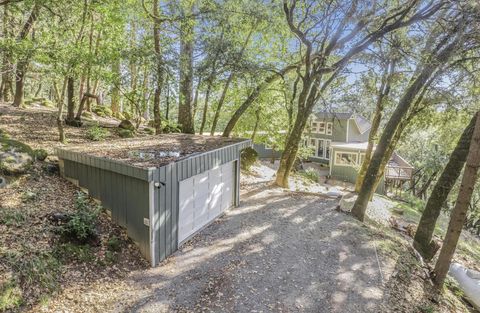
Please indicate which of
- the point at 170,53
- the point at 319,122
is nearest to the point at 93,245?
the point at 170,53

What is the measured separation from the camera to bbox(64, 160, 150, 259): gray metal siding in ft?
20.0

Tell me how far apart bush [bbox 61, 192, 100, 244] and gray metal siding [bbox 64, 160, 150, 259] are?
46 centimetres

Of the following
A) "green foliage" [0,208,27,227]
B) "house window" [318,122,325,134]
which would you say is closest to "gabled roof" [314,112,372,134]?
"house window" [318,122,325,134]

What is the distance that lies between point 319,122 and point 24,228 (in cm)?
2336

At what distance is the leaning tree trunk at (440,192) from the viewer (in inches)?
315

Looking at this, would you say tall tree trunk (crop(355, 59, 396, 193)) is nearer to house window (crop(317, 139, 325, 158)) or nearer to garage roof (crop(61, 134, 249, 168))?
garage roof (crop(61, 134, 249, 168))

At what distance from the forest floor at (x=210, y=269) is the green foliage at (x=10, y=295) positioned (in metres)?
0.01

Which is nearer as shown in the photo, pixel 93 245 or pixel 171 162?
pixel 93 245

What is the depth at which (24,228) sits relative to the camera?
18.0 feet

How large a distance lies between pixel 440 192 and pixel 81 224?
9686mm

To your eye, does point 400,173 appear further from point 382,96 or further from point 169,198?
point 169,198

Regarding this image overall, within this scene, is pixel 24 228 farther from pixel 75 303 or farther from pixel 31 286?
pixel 75 303

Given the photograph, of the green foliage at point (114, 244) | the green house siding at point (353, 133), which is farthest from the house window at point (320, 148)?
the green foliage at point (114, 244)

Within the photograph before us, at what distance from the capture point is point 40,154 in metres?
8.23
